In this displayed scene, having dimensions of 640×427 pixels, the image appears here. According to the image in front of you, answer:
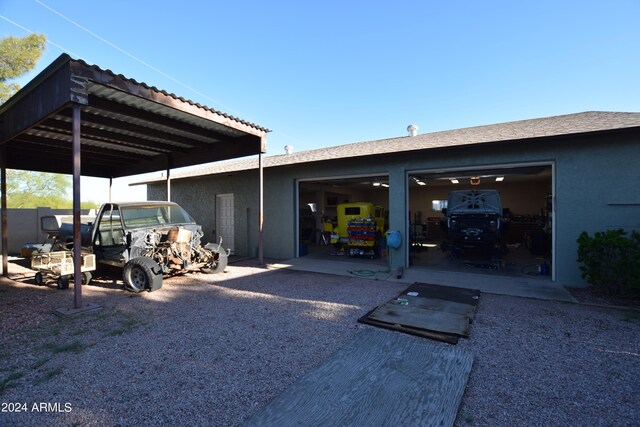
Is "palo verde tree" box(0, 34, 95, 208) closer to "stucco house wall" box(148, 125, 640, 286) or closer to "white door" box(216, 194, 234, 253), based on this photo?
"white door" box(216, 194, 234, 253)

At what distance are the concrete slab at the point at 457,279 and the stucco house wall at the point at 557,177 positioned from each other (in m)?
0.64

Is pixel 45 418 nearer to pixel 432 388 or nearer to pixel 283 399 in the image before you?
pixel 283 399

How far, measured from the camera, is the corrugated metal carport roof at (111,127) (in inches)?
191

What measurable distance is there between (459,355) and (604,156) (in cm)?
593

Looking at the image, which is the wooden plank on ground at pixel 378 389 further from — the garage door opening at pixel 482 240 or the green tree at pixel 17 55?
the green tree at pixel 17 55

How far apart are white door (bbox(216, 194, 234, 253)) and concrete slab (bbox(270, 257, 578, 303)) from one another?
12.8 ft

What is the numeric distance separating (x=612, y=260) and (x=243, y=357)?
6.73 meters

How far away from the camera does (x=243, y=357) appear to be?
3193 millimetres

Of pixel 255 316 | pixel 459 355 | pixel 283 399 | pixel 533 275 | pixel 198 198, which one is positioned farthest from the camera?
pixel 198 198

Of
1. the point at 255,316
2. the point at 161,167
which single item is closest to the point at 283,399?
the point at 255,316

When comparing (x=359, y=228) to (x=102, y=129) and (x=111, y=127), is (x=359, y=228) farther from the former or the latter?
(x=102, y=129)

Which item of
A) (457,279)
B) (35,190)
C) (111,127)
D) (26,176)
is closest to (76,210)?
(111,127)

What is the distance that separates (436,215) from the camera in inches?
721

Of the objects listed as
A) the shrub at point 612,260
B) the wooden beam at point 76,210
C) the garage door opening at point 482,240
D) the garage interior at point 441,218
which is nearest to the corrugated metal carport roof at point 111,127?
the wooden beam at point 76,210
